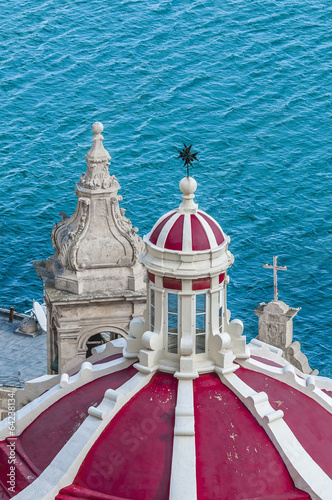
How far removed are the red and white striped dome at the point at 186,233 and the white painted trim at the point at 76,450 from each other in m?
4.73

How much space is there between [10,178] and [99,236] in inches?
2854

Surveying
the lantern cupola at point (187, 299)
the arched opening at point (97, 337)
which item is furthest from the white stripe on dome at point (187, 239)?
the arched opening at point (97, 337)

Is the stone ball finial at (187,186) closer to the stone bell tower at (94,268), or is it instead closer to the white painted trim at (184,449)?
the white painted trim at (184,449)

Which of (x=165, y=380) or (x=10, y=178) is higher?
(x=10, y=178)

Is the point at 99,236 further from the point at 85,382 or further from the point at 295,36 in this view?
the point at 295,36

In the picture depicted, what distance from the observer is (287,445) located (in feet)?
148

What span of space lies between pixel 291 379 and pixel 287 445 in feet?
11.0

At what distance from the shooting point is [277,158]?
137 meters

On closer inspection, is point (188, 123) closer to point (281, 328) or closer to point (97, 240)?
point (281, 328)

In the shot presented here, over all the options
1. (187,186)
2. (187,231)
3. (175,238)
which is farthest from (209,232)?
(187,186)

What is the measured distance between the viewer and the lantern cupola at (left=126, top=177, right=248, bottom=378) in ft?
148

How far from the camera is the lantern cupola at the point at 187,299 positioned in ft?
148

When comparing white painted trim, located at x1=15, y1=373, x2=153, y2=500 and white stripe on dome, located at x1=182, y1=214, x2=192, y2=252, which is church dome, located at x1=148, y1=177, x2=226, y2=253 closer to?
white stripe on dome, located at x1=182, y1=214, x2=192, y2=252

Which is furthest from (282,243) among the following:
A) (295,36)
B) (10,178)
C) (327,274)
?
(295,36)
